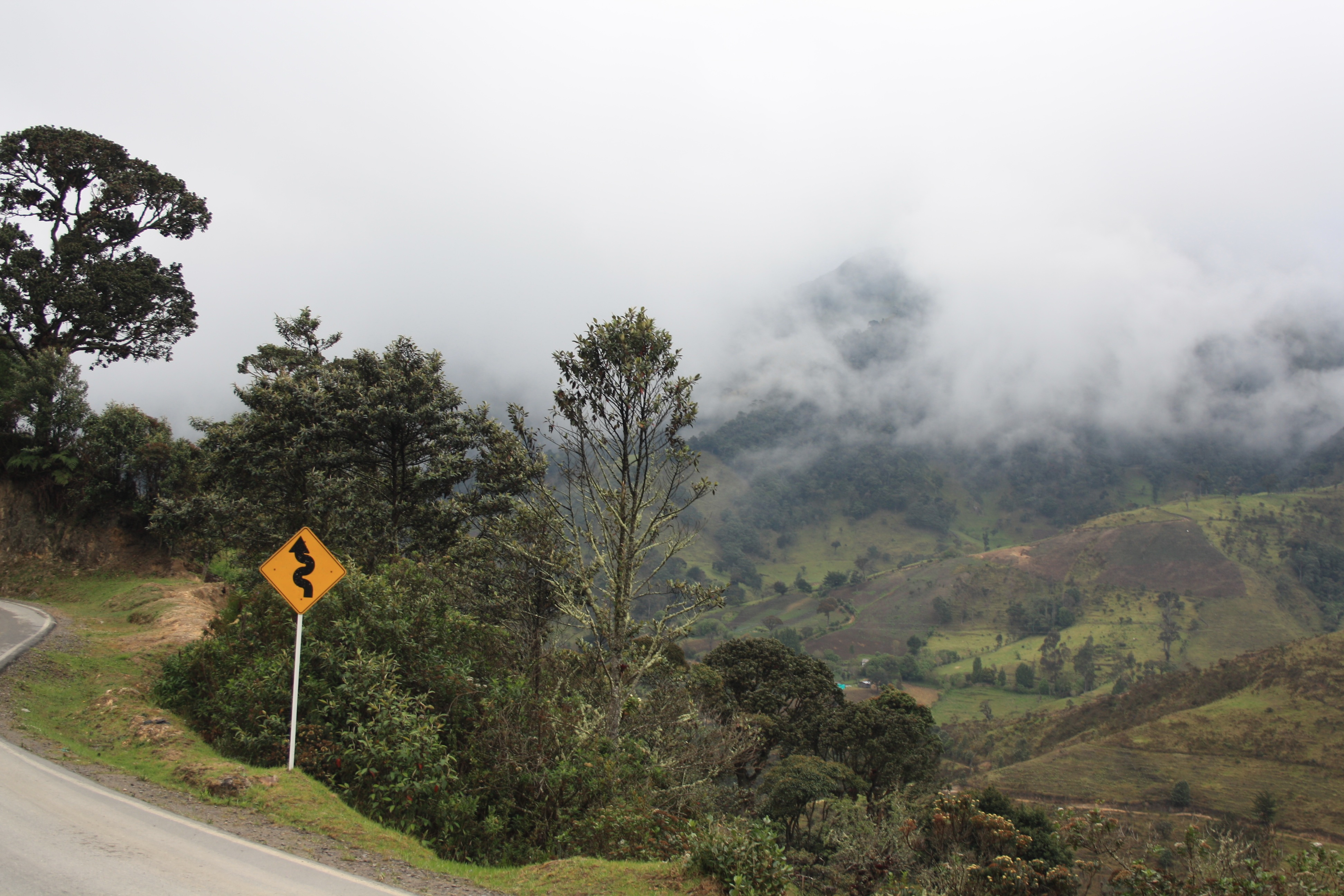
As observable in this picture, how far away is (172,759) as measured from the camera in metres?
9.56

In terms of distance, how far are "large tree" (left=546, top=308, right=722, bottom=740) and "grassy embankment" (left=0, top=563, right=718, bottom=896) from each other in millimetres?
4488

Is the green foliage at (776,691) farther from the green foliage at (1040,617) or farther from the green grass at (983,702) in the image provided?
the green foliage at (1040,617)

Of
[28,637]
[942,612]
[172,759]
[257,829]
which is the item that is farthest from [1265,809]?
[942,612]

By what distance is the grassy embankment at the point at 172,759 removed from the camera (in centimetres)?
759

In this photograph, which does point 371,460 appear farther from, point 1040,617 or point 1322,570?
point 1322,570

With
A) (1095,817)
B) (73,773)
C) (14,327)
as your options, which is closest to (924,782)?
(1095,817)

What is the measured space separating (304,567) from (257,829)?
3594 millimetres

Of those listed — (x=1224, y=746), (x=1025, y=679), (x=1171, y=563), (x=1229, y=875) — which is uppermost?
(x=1229, y=875)

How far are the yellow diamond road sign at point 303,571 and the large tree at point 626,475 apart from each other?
3.95 meters

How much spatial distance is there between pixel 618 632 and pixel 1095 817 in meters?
7.50

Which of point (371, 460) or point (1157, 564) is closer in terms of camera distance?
point (371, 460)

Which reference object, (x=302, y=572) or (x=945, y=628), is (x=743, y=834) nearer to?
(x=302, y=572)

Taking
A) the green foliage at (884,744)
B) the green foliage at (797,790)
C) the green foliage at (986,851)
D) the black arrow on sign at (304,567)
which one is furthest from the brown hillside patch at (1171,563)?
the black arrow on sign at (304,567)

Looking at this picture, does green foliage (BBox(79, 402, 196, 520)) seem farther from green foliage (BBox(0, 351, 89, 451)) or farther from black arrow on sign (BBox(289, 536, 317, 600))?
black arrow on sign (BBox(289, 536, 317, 600))
